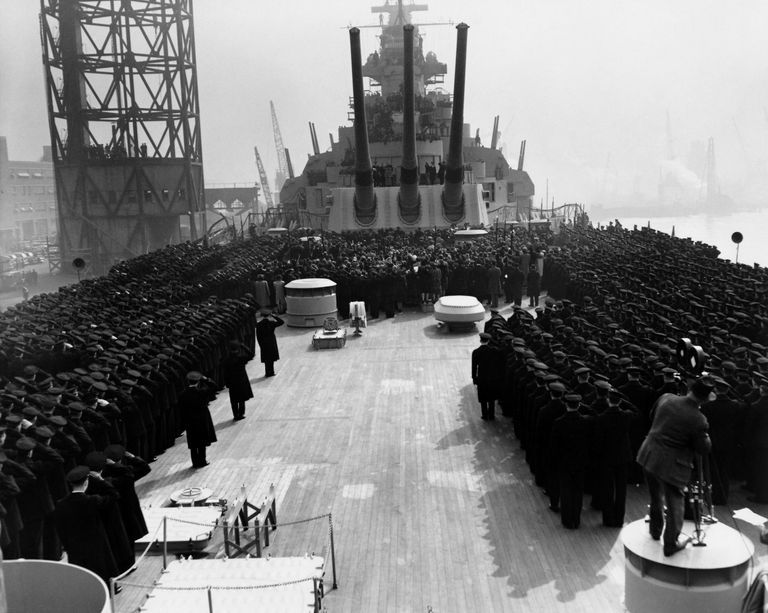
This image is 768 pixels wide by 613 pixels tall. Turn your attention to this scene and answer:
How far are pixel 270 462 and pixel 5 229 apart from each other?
40.9 metres

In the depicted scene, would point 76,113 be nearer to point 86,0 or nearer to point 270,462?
point 86,0

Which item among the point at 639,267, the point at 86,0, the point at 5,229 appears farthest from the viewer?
the point at 5,229

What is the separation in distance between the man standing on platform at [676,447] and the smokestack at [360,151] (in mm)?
18180

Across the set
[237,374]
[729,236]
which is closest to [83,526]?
[237,374]

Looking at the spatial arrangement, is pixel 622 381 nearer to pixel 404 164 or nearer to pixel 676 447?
pixel 676 447

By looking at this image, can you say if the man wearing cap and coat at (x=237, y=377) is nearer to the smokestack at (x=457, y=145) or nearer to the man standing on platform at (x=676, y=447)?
the man standing on platform at (x=676, y=447)

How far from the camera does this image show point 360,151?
2191 centimetres

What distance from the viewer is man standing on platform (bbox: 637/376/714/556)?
401 centimetres

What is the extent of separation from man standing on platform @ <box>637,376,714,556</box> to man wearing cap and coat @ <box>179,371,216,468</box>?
14.8ft

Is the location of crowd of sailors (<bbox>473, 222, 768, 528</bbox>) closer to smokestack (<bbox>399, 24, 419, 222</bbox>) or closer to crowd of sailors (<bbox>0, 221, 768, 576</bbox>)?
crowd of sailors (<bbox>0, 221, 768, 576</bbox>)

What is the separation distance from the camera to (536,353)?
8.05 m

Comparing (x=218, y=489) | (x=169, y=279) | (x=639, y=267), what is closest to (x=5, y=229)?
(x=169, y=279)

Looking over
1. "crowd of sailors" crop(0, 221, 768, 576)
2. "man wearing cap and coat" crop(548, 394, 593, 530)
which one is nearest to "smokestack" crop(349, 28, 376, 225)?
"crowd of sailors" crop(0, 221, 768, 576)

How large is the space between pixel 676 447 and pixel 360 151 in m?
18.7
